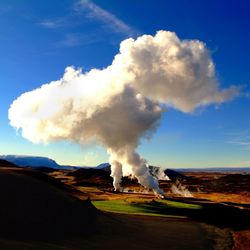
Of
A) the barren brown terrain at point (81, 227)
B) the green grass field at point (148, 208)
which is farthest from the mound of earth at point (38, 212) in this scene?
the green grass field at point (148, 208)

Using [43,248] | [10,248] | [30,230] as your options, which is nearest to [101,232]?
[30,230]

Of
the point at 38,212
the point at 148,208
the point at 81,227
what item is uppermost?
Answer: the point at 38,212

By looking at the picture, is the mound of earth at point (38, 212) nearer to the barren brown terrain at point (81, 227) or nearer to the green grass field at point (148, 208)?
the barren brown terrain at point (81, 227)

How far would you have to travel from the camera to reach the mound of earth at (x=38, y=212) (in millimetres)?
30375

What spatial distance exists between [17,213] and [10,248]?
35.1 ft

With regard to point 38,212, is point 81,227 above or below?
below

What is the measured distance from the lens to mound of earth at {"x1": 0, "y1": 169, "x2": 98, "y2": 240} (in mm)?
30375

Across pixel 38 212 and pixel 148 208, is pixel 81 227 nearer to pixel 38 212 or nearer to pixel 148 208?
pixel 38 212

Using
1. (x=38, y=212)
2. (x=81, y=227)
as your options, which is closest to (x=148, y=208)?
(x=81, y=227)

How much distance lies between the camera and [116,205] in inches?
2315

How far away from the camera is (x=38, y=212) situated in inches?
1412

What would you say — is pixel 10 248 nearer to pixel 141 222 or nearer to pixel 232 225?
pixel 141 222

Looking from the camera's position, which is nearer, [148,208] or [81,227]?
[81,227]

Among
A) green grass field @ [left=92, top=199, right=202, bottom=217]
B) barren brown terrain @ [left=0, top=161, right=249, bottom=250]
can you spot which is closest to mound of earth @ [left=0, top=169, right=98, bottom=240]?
barren brown terrain @ [left=0, top=161, right=249, bottom=250]
